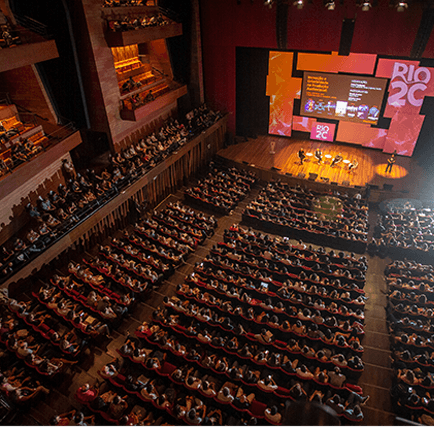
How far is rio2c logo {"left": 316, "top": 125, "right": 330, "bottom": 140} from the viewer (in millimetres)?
17438

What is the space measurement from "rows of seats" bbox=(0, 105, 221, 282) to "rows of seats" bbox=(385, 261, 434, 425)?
32.2 ft

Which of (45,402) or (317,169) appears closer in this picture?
(45,402)

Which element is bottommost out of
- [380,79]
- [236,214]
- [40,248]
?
[236,214]

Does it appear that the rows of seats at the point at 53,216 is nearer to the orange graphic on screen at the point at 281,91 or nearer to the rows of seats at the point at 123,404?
the rows of seats at the point at 123,404

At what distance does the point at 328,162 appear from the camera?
1633cm

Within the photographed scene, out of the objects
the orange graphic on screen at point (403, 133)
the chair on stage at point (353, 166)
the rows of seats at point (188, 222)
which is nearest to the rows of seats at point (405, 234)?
the chair on stage at point (353, 166)

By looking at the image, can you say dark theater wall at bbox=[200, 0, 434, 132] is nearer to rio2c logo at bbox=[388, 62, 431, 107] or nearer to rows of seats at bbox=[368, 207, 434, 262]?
rio2c logo at bbox=[388, 62, 431, 107]

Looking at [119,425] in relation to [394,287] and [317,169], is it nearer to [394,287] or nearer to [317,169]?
[394,287]

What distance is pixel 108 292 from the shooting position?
927 cm

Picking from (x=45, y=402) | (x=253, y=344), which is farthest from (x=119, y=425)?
(x=253, y=344)

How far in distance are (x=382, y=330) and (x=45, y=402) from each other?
867cm

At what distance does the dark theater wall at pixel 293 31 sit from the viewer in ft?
43.9

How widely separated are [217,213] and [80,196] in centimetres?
560

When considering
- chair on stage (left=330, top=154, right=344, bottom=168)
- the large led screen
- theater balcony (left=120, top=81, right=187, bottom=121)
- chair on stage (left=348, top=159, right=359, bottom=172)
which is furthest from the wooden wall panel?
chair on stage (left=348, top=159, right=359, bottom=172)
